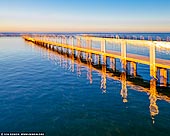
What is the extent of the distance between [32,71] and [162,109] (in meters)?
27.2

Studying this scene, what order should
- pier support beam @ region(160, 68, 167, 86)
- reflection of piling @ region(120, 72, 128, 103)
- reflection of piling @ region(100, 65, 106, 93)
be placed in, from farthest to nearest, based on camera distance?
pier support beam @ region(160, 68, 167, 86) → reflection of piling @ region(100, 65, 106, 93) → reflection of piling @ region(120, 72, 128, 103)

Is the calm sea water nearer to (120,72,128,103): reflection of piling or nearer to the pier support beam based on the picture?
(120,72,128,103): reflection of piling

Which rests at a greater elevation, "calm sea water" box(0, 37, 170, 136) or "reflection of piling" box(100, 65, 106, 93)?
"reflection of piling" box(100, 65, 106, 93)

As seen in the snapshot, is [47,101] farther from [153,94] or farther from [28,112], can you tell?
[153,94]

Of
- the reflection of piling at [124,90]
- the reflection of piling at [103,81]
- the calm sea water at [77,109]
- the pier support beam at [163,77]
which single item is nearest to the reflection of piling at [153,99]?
the calm sea water at [77,109]

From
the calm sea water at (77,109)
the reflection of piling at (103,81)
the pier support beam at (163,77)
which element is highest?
the pier support beam at (163,77)

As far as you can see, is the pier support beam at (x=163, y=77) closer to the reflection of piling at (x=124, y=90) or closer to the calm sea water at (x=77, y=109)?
the calm sea water at (x=77, y=109)

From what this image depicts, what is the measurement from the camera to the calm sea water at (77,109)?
61.7 feet

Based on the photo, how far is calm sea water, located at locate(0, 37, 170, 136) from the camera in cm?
1881

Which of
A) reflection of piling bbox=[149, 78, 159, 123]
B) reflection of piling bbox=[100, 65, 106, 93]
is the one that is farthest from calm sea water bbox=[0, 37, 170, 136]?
reflection of piling bbox=[100, 65, 106, 93]

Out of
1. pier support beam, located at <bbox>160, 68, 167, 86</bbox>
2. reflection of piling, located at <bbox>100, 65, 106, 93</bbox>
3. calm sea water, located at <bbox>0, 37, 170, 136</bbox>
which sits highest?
pier support beam, located at <bbox>160, 68, 167, 86</bbox>

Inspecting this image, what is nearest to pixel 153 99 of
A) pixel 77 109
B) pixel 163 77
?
pixel 163 77

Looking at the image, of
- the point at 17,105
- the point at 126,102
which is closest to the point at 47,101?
the point at 17,105

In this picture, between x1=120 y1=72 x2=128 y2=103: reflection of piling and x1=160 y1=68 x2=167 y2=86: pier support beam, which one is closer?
x1=120 y1=72 x2=128 y2=103: reflection of piling
